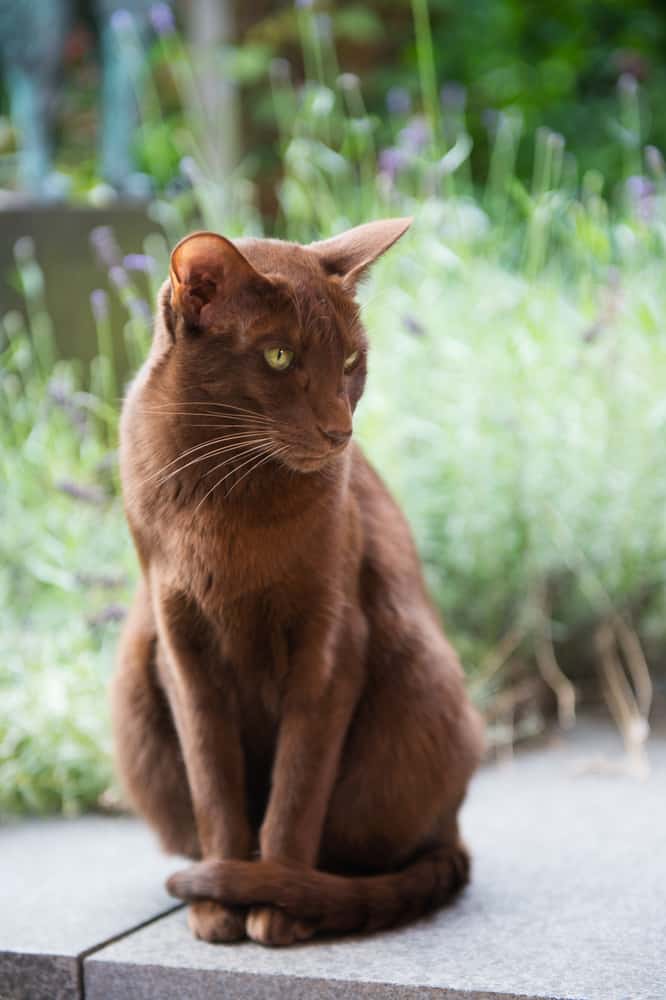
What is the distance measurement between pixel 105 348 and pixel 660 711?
5.80 ft

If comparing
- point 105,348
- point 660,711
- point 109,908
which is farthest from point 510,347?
point 109,908

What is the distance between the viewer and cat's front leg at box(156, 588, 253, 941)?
1.54 m

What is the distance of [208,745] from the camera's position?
156 centimetres

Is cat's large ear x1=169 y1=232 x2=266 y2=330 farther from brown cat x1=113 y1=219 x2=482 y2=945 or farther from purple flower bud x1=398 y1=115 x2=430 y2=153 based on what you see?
purple flower bud x1=398 y1=115 x2=430 y2=153

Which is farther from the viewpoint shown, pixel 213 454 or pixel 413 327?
pixel 413 327

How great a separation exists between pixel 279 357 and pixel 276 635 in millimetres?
362

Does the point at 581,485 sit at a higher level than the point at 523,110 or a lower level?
lower

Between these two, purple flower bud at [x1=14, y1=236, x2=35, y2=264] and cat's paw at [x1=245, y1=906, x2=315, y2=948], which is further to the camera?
purple flower bud at [x1=14, y1=236, x2=35, y2=264]

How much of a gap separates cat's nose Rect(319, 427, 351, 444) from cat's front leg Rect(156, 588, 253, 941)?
30cm

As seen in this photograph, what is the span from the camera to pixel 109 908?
1742mm

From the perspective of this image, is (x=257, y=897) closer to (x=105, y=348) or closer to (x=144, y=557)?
(x=144, y=557)

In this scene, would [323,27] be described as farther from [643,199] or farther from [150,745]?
[150,745]

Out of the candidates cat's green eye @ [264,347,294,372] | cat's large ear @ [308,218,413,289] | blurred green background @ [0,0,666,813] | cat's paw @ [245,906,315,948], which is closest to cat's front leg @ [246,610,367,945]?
cat's paw @ [245,906,315,948]

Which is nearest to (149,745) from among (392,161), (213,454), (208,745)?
(208,745)
